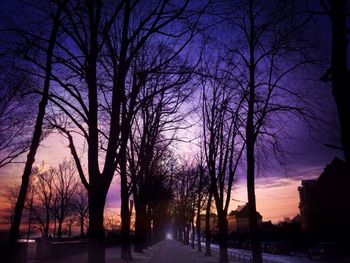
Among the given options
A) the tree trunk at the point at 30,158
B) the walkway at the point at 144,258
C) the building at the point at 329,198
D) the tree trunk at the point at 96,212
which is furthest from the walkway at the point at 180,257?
the building at the point at 329,198

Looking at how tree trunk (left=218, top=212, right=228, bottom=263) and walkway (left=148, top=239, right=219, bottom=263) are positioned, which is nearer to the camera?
tree trunk (left=218, top=212, right=228, bottom=263)

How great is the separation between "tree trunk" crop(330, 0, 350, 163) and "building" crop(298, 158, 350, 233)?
183 feet

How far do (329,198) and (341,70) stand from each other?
59.9 meters

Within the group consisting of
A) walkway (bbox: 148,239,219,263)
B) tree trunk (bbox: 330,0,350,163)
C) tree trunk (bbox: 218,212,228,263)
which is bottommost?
walkway (bbox: 148,239,219,263)

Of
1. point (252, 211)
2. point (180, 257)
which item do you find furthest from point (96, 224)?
point (180, 257)

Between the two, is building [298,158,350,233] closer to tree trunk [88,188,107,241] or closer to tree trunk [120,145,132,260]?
tree trunk [120,145,132,260]

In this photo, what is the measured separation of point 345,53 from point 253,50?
10701 mm

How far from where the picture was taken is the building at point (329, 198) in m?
55.9

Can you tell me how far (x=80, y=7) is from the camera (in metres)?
9.45

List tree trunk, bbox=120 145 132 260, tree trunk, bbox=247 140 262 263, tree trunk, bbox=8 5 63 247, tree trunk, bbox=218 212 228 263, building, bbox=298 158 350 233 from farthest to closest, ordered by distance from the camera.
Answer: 1. building, bbox=298 158 350 233
2. tree trunk, bbox=218 212 228 263
3. tree trunk, bbox=120 145 132 260
4. tree trunk, bbox=247 140 262 263
5. tree trunk, bbox=8 5 63 247

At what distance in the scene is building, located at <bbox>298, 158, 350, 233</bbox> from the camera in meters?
55.9

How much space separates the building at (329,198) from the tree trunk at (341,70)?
183 ft

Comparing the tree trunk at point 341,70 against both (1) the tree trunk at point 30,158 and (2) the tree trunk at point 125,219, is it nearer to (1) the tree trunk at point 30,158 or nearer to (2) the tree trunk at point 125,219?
(1) the tree trunk at point 30,158

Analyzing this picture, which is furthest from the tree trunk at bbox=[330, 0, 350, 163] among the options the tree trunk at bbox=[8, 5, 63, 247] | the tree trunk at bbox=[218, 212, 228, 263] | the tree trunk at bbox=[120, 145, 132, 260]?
the tree trunk at bbox=[218, 212, 228, 263]
